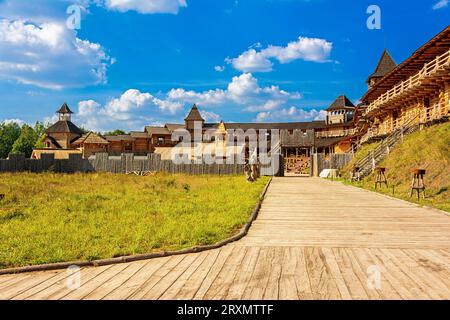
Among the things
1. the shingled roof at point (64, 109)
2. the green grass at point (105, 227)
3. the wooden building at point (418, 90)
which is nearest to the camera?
the green grass at point (105, 227)

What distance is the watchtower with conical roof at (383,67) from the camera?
168ft

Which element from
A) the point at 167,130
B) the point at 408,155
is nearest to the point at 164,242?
the point at 408,155

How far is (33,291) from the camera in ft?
14.0

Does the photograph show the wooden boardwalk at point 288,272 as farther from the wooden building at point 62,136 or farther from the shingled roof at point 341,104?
the wooden building at point 62,136

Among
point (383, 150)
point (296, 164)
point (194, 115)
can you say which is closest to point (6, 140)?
point (194, 115)

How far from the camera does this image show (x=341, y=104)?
227 ft

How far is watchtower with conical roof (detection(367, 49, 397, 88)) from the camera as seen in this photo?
168 ft

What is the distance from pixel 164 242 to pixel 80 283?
2.40 meters

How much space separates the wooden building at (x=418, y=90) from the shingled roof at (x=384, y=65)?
7.02 m

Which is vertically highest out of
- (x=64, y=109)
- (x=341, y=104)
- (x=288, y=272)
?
(x=64, y=109)

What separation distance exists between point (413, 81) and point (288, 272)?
96.7 feet

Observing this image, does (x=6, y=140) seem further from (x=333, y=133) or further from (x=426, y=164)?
(x=426, y=164)

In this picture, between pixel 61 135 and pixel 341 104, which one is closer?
pixel 341 104

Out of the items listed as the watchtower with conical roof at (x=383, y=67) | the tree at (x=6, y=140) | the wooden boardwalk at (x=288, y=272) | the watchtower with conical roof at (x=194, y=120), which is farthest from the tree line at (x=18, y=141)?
the wooden boardwalk at (x=288, y=272)
